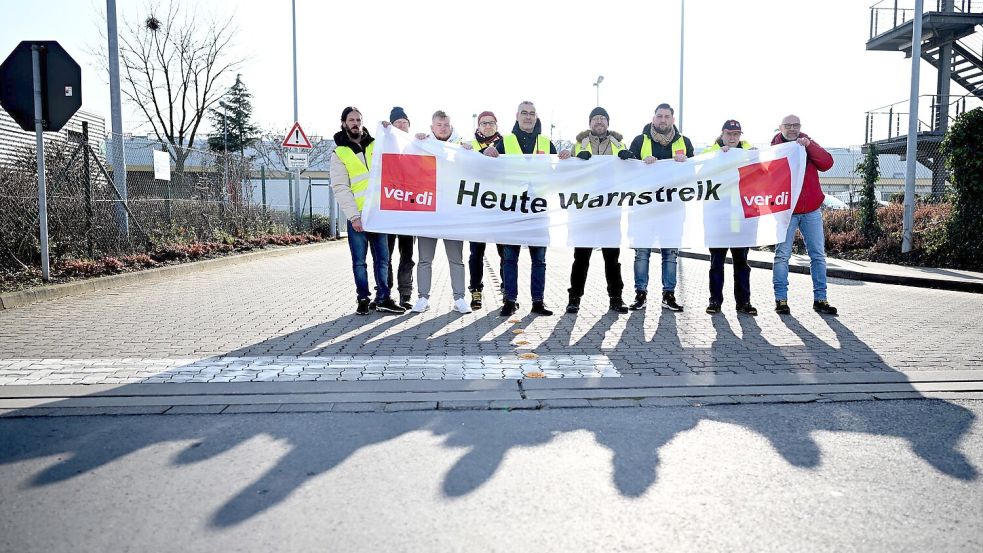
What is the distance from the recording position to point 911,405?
4609 mm

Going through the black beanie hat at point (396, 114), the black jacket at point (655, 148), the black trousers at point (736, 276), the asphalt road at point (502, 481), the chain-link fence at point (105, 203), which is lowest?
the asphalt road at point (502, 481)

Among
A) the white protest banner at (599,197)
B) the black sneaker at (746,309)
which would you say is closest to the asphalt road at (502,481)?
the black sneaker at (746,309)

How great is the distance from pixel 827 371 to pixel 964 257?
9764 millimetres

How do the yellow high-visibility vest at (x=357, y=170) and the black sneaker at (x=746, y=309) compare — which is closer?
the yellow high-visibility vest at (x=357, y=170)

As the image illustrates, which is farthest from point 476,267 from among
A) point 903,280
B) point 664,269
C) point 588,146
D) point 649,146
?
point 903,280

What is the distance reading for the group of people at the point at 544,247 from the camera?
819cm

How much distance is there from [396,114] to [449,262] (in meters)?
1.92

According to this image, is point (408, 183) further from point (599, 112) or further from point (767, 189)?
point (767, 189)

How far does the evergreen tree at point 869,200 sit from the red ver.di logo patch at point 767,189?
396 inches

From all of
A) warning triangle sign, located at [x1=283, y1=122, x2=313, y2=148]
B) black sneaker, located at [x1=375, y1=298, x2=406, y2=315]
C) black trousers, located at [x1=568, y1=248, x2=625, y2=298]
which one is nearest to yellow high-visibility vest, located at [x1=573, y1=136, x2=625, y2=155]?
black trousers, located at [x1=568, y1=248, x2=625, y2=298]

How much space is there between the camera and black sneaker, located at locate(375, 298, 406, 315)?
8234 millimetres

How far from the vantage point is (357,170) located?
8164 mm

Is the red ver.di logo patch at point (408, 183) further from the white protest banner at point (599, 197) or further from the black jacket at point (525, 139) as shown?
the black jacket at point (525, 139)

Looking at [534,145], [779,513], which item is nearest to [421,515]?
[779,513]
